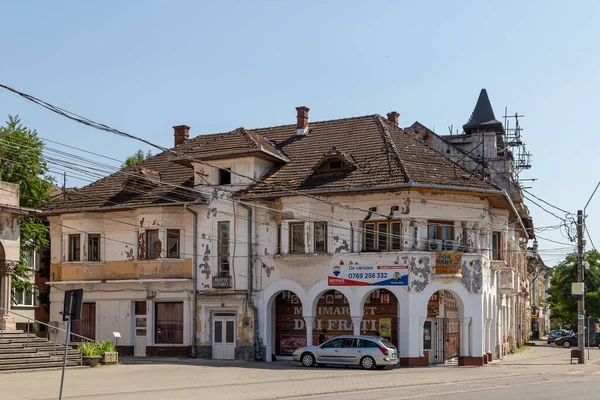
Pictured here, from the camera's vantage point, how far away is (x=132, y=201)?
4112cm

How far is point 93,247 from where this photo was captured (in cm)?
4184

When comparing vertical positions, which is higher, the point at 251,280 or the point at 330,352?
the point at 251,280

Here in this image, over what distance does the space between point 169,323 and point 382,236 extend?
39.0 ft

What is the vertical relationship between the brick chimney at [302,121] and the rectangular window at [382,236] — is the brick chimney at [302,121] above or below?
above

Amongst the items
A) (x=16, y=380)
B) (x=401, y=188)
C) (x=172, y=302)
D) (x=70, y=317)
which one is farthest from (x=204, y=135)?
(x=70, y=317)

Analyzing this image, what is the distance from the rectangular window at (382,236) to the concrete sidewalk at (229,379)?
5515mm

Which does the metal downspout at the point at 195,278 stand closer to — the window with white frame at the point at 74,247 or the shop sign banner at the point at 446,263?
the window with white frame at the point at 74,247

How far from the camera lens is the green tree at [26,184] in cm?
4178

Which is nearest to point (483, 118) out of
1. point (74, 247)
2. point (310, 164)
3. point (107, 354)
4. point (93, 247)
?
point (310, 164)

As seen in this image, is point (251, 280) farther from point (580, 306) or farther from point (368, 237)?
point (580, 306)

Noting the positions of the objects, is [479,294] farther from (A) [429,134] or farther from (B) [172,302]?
(A) [429,134]

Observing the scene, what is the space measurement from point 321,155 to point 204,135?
8.42 m

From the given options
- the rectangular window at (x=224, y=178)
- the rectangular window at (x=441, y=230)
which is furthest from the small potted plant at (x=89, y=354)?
the rectangular window at (x=441, y=230)

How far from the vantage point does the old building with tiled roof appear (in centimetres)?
3562
